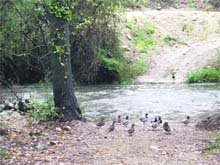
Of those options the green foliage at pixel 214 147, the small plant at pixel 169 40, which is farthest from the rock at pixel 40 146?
the small plant at pixel 169 40

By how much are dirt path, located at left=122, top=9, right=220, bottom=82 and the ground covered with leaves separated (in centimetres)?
1409

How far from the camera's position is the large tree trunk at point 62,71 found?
39.5ft

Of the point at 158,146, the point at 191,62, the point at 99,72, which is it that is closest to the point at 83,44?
the point at 99,72

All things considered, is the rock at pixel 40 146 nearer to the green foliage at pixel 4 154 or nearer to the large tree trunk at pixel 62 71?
the green foliage at pixel 4 154

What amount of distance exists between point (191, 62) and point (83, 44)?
709 cm

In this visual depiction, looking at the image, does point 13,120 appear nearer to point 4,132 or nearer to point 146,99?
point 4,132

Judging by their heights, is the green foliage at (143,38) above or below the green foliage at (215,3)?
below

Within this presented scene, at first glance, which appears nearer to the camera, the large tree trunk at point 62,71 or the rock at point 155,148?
the rock at point 155,148

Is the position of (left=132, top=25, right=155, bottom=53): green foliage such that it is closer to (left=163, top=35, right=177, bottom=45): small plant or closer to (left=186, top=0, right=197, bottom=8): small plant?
(left=163, top=35, right=177, bottom=45): small plant

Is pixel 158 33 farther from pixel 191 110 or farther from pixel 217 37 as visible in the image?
pixel 191 110

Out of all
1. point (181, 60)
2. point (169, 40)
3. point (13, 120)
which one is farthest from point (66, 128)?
point (169, 40)

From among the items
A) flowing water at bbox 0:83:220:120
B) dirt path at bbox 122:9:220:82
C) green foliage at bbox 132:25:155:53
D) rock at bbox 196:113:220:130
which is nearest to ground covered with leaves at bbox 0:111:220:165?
rock at bbox 196:113:220:130

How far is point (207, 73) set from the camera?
2519cm

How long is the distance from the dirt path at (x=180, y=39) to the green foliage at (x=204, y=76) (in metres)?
0.65
